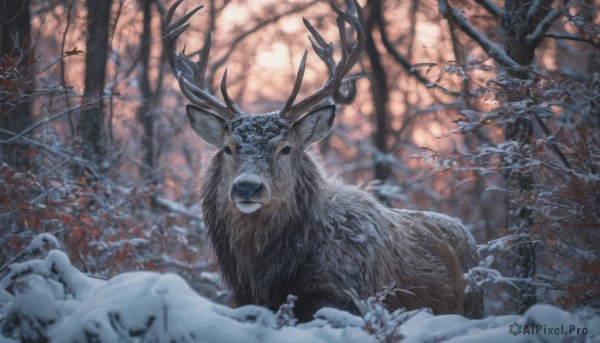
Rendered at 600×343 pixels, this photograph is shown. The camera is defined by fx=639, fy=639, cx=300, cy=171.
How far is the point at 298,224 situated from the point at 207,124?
4.58ft

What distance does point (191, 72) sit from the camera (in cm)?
677

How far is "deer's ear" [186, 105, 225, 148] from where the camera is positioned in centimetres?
609

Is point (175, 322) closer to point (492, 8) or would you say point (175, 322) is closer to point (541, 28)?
point (541, 28)

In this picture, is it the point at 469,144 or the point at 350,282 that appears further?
the point at 469,144

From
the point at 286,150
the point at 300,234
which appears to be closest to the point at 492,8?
the point at 286,150

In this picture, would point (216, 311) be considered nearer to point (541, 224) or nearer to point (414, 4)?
point (541, 224)

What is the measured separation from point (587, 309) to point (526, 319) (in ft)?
1.43

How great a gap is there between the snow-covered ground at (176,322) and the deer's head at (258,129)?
1.52m

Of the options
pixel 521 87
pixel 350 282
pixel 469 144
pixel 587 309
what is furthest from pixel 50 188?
pixel 469 144

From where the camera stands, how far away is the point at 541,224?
15.7ft

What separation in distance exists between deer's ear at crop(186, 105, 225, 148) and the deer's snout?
1017 millimetres

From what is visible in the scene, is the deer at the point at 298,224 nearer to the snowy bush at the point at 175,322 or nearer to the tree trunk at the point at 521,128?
the tree trunk at the point at 521,128

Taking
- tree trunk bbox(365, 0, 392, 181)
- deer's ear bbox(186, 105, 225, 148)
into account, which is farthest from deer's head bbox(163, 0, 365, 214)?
tree trunk bbox(365, 0, 392, 181)

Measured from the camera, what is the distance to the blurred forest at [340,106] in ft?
15.9
